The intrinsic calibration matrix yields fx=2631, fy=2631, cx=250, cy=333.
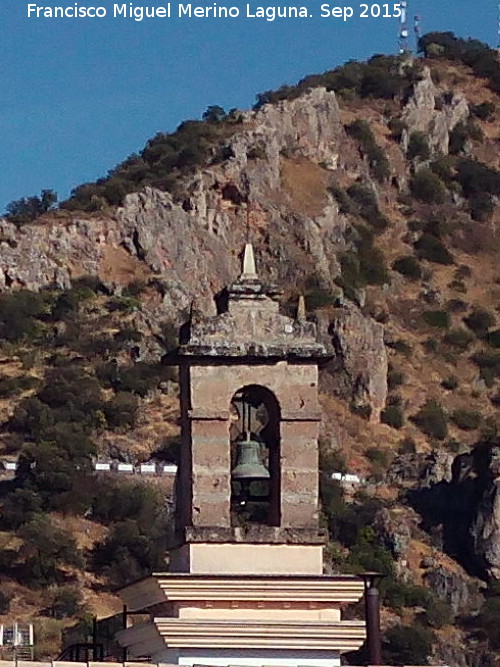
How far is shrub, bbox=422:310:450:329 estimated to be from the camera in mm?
110312

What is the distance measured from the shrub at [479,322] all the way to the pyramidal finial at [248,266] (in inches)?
3619

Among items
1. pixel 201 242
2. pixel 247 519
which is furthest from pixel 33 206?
pixel 247 519

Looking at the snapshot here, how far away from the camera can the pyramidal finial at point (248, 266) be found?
19969 millimetres

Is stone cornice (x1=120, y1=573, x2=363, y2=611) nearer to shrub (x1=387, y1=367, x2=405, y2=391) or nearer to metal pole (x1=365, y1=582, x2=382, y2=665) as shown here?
metal pole (x1=365, y1=582, x2=382, y2=665)

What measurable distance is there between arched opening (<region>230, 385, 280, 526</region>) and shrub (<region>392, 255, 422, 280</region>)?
94.1 metres

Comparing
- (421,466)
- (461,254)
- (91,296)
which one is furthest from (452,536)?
(461,254)

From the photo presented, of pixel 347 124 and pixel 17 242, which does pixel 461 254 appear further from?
pixel 17 242

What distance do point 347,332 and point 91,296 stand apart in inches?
392

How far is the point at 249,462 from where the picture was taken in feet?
68.0

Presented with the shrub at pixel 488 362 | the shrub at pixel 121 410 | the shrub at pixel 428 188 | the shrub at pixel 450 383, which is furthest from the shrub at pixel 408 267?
the shrub at pixel 121 410

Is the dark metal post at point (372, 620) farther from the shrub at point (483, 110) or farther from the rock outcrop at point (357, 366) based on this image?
the shrub at point (483, 110)

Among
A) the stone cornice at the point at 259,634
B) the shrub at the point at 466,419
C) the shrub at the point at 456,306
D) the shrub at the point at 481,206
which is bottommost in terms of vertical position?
the stone cornice at the point at 259,634

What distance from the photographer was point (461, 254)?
119500 mm

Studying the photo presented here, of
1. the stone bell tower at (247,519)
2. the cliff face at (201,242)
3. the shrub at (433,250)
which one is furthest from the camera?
the shrub at (433,250)
